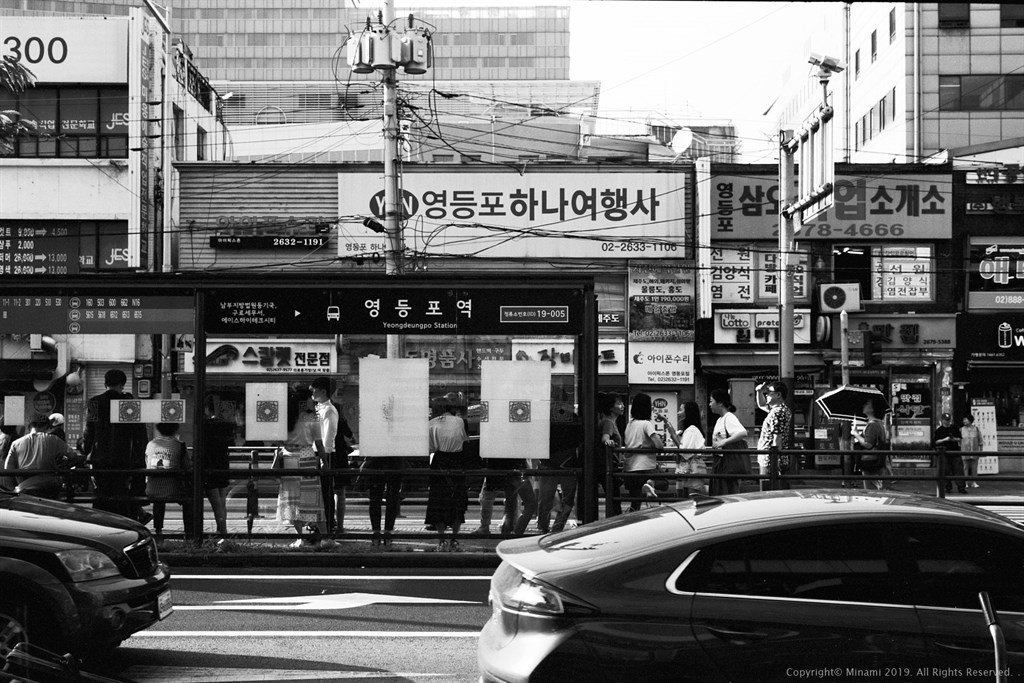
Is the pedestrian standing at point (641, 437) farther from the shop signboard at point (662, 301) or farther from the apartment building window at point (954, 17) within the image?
the apartment building window at point (954, 17)

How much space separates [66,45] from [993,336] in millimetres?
26704

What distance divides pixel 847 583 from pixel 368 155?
42.2 meters

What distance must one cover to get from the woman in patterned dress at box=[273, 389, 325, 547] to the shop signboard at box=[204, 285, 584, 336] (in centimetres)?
89

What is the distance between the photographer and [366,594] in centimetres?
977

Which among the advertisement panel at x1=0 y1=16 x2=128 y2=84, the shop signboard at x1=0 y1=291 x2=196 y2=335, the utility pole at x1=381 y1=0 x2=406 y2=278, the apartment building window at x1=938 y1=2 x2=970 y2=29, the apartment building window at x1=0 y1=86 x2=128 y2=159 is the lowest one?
the shop signboard at x1=0 y1=291 x2=196 y2=335

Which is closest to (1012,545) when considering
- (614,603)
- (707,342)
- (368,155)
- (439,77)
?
(614,603)

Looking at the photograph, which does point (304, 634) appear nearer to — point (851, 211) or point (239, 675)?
point (239, 675)

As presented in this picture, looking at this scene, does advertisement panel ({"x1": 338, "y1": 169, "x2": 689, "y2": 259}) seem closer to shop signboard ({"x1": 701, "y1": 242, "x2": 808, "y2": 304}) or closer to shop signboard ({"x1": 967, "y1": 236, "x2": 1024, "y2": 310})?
shop signboard ({"x1": 701, "y1": 242, "x2": 808, "y2": 304})

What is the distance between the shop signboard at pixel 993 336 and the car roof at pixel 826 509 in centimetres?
2628

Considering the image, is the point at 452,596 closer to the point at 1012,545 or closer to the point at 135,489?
the point at 135,489

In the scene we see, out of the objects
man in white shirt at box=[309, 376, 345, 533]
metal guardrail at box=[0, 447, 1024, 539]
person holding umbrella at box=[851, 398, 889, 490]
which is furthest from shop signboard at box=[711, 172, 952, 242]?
man in white shirt at box=[309, 376, 345, 533]

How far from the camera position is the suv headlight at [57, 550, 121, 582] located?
635cm

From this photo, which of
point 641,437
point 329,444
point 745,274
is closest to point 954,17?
point 745,274

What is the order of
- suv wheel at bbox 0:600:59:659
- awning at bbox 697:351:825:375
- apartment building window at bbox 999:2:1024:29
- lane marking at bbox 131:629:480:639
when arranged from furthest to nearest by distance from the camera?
apartment building window at bbox 999:2:1024:29 → awning at bbox 697:351:825:375 → lane marking at bbox 131:629:480:639 → suv wheel at bbox 0:600:59:659
